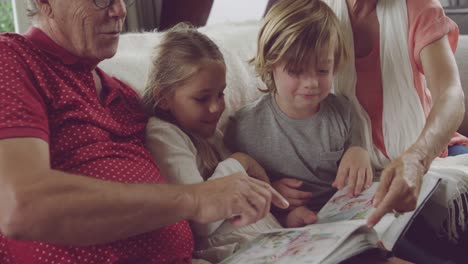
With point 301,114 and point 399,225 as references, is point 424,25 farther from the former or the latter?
point 399,225

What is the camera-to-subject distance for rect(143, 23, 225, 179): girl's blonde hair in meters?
1.37

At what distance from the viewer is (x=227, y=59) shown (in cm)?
171

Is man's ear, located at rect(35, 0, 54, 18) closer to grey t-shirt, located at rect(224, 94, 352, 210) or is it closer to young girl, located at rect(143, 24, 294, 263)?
young girl, located at rect(143, 24, 294, 263)

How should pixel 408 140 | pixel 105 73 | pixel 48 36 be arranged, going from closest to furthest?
pixel 48 36 < pixel 105 73 < pixel 408 140

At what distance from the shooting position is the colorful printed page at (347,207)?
4.00ft

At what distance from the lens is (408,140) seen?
1.58 m

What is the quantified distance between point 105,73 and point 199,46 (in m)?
0.22

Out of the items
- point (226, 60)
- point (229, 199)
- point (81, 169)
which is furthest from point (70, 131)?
point (226, 60)

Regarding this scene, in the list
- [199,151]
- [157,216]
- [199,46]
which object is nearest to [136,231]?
[157,216]

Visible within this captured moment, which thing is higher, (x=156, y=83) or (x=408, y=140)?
(x=156, y=83)

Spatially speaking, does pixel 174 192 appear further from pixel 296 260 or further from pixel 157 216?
pixel 296 260

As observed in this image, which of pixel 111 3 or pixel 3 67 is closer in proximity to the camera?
pixel 3 67

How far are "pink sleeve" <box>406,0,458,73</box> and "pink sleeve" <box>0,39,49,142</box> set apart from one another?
36.6 inches

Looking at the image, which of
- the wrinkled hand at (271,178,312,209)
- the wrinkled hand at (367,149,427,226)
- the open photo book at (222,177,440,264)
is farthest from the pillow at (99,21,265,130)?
the wrinkled hand at (367,149,427,226)
